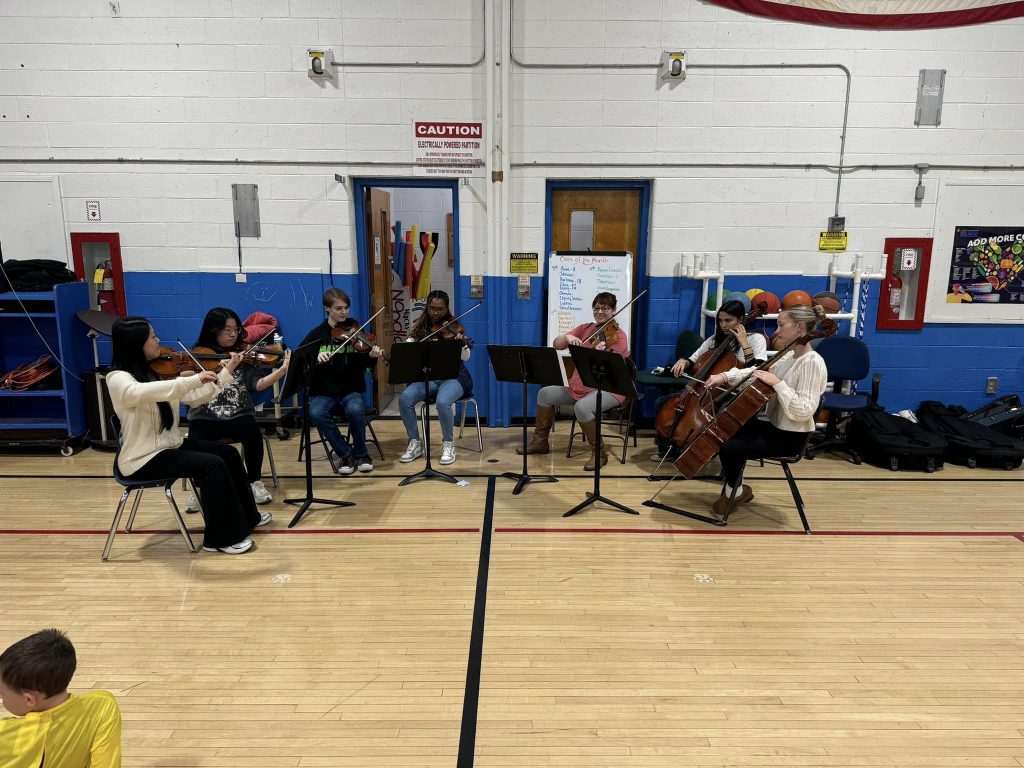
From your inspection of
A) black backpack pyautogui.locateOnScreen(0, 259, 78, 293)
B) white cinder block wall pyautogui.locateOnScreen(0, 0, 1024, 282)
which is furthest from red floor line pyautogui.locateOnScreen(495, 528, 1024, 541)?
black backpack pyautogui.locateOnScreen(0, 259, 78, 293)

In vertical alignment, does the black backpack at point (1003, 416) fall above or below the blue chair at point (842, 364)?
below

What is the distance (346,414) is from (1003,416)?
519 cm

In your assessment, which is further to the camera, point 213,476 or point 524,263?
point 524,263

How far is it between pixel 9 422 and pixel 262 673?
4.16 m

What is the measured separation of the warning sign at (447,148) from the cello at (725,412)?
9.74ft

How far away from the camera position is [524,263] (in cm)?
591

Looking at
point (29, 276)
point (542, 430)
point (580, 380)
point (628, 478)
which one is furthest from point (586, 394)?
point (29, 276)

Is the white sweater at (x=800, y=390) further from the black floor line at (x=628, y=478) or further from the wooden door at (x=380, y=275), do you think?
the wooden door at (x=380, y=275)

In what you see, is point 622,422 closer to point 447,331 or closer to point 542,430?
point 542,430

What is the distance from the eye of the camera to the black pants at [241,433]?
13.5 feet

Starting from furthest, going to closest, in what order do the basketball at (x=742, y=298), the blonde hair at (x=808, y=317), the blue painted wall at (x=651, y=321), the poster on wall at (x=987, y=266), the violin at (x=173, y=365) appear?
the blue painted wall at (x=651, y=321) < the poster on wall at (x=987, y=266) < the basketball at (x=742, y=298) < the violin at (x=173, y=365) < the blonde hair at (x=808, y=317)

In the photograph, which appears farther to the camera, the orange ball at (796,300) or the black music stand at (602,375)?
the orange ball at (796,300)

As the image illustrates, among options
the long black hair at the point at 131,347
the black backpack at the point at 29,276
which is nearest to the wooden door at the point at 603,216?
the long black hair at the point at 131,347

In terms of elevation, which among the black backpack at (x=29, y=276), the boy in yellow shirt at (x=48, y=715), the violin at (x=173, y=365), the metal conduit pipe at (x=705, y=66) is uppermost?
the metal conduit pipe at (x=705, y=66)
